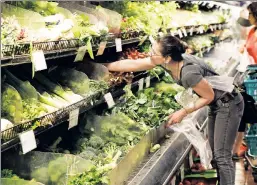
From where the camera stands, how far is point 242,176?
5.30 metres

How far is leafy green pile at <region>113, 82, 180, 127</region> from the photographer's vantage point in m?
4.07

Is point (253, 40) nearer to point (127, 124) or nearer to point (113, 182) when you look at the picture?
point (127, 124)

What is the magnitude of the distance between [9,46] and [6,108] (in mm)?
373

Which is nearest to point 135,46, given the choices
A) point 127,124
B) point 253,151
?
point 127,124

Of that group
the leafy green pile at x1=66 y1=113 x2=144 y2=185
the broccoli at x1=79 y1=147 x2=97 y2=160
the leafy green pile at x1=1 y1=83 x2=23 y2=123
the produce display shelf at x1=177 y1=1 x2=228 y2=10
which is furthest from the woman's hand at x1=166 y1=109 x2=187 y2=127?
the produce display shelf at x1=177 y1=1 x2=228 y2=10

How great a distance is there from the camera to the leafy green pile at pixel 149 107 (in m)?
4.07

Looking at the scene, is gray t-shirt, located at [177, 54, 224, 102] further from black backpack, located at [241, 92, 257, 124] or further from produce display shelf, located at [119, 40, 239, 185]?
black backpack, located at [241, 92, 257, 124]

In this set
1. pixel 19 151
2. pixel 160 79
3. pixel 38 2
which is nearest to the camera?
pixel 19 151

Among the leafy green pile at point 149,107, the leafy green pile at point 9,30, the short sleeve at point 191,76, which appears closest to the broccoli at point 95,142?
the leafy green pile at point 149,107

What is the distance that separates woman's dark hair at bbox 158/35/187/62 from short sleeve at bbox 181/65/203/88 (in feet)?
0.37

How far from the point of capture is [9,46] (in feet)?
7.41

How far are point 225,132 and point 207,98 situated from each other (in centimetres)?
43

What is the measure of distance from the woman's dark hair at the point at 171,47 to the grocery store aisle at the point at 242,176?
6.75 ft

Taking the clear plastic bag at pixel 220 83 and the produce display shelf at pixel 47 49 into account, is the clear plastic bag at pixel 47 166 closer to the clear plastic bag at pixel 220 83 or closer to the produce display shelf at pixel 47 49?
the produce display shelf at pixel 47 49
